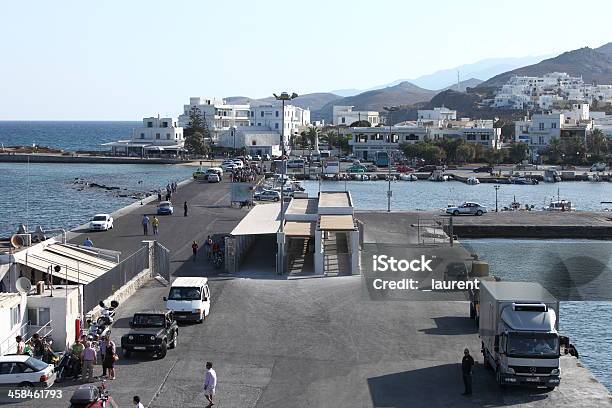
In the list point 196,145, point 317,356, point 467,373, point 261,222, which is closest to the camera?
point 467,373

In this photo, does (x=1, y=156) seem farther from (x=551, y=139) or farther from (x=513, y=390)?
(x=513, y=390)

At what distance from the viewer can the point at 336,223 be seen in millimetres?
31297

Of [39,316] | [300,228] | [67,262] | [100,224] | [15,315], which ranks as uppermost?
[300,228]

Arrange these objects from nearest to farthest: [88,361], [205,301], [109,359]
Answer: [88,361]
[109,359]
[205,301]

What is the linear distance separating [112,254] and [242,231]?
446 cm

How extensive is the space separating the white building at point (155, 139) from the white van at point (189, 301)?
338ft

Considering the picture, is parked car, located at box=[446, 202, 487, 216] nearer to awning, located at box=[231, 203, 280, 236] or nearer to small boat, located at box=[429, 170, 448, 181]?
awning, located at box=[231, 203, 280, 236]

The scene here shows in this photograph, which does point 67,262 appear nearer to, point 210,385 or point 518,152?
point 210,385

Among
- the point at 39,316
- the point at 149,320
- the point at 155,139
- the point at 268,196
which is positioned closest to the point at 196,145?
the point at 155,139

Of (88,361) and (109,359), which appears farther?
(109,359)

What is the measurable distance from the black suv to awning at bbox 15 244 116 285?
3978mm

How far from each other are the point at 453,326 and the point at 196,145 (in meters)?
102

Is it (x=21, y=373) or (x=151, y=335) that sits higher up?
(x=151, y=335)

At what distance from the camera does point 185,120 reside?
14562cm
